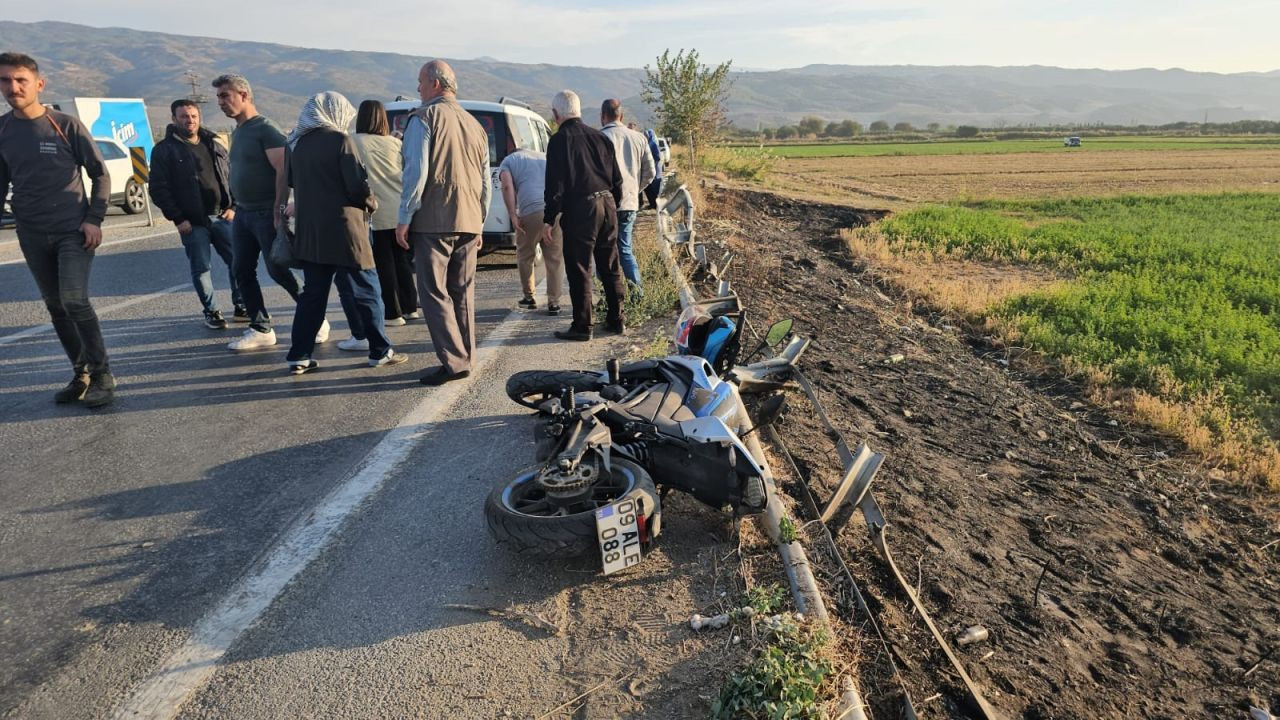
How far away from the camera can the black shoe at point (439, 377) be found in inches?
239

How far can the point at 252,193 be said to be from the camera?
269 inches

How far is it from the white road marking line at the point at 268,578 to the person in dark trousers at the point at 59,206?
233 centimetres

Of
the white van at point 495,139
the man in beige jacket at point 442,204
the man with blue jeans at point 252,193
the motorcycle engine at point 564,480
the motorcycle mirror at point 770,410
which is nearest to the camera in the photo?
the motorcycle engine at point 564,480

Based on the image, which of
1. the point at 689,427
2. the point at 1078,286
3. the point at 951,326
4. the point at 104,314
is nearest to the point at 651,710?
the point at 689,427

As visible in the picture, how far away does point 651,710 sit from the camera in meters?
2.70

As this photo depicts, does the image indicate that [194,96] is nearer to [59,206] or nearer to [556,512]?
[59,206]

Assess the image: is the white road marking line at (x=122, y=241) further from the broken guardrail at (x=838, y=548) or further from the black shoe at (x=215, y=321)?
the broken guardrail at (x=838, y=548)

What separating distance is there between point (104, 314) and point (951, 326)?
955 cm

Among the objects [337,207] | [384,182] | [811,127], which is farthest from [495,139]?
[811,127]

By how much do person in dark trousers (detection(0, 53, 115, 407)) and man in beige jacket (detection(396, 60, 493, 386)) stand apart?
2.02m

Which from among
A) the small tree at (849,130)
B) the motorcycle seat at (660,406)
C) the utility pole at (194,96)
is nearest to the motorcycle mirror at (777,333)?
the motorcycle seat at (660,406)

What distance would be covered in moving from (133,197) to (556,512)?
18507 millimetres

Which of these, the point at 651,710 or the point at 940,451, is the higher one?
the point at 651,710

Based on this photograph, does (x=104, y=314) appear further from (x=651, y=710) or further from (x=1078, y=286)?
(x=1078, y=286)
